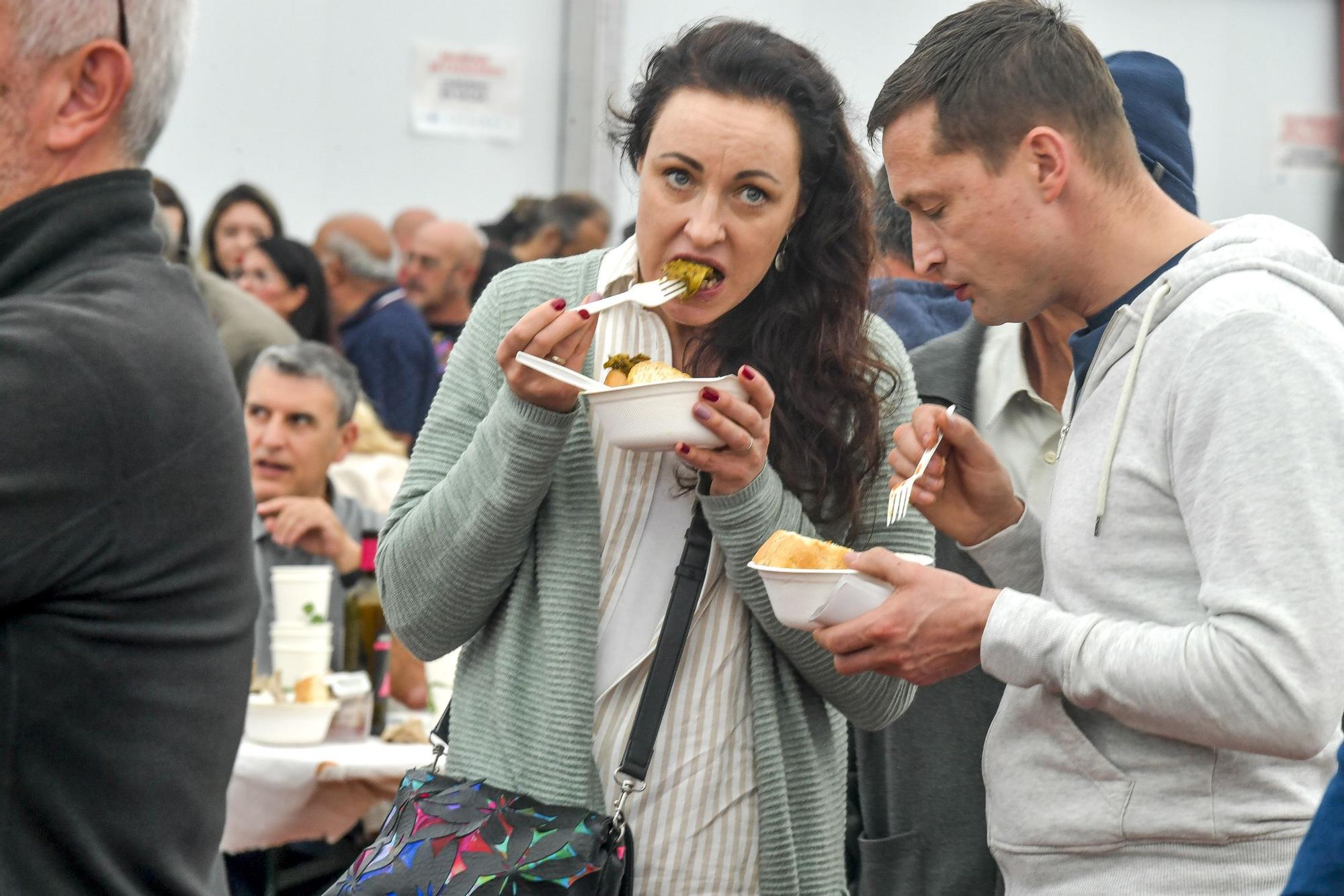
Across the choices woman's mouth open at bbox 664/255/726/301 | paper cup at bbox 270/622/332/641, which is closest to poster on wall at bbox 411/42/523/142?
paper cup at bbox 270/622/332/641

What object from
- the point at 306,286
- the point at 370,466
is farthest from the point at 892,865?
the point at 306,286

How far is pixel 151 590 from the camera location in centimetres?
146

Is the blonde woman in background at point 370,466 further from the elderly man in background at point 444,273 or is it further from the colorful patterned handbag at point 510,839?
the colorful patterned handbag at point 510,839

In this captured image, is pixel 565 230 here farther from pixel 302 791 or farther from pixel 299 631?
pixel 302 791

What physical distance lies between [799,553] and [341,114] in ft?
23.1

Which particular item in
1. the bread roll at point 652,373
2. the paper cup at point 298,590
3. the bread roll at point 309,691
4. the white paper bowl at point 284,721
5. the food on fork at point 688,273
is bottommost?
the white paper bowl at point 284,721

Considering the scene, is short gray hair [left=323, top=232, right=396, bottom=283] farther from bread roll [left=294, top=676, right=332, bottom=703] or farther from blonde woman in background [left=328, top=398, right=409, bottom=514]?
bread roll [left=294, top=676, right=332, bottom=703]

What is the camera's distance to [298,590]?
3629 mm

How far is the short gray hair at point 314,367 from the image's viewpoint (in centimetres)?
445

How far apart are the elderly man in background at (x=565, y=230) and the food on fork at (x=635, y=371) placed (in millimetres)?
4976

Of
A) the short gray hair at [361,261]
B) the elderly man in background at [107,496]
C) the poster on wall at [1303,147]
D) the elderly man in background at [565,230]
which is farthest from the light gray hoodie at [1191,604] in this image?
the poster on wall at [1303,147]

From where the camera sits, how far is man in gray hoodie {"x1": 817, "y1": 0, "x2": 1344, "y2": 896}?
57.7 inches

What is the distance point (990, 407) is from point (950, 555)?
255mm

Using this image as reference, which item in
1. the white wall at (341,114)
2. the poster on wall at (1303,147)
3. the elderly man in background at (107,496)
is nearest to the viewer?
the elderly man in background at (107,496)
